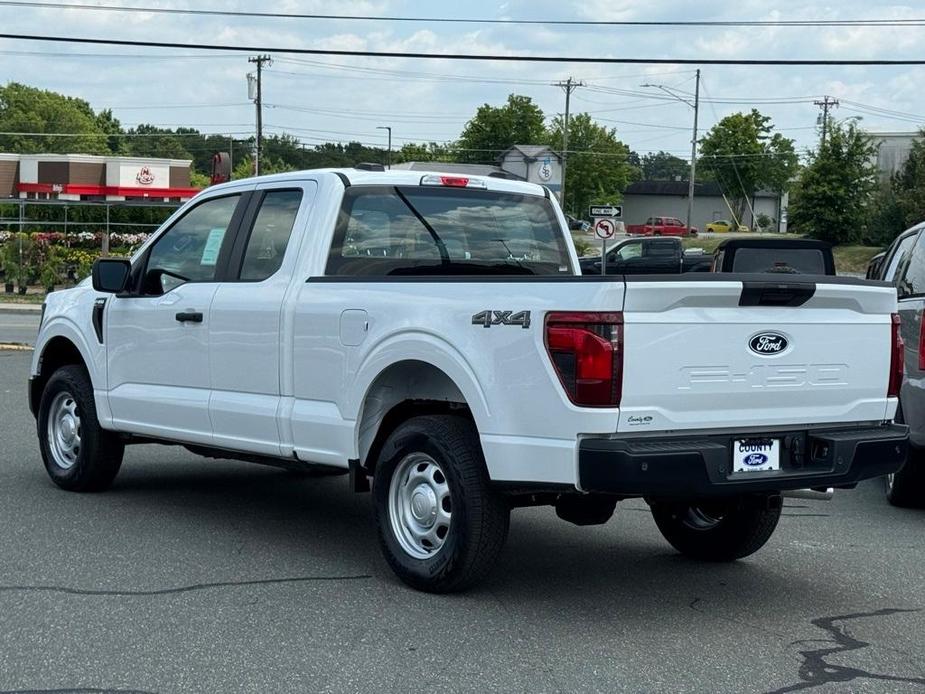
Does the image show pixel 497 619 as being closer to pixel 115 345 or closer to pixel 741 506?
pixel 741 506

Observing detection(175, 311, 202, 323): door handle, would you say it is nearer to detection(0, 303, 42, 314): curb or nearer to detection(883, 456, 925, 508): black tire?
detection(883, 456, 925, 508): black tire

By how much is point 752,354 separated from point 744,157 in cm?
10500

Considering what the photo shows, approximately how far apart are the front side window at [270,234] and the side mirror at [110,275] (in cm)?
107

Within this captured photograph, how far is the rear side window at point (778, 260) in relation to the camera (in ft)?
46.9

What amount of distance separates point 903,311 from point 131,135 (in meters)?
168

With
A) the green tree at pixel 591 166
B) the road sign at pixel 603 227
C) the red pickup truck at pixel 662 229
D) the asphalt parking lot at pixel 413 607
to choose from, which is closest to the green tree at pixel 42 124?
the green tree at pixel 591 166

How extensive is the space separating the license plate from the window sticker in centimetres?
350

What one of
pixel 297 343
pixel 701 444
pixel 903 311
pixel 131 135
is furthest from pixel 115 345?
pixel 131 135

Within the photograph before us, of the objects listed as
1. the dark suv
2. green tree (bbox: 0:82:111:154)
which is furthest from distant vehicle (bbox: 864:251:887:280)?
green tree (bbox: 0:82:111:154)

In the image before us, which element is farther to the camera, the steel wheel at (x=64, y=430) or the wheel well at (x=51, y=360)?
the wheel well at (x=51, y=360)

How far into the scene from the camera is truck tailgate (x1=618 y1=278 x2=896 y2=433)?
5484mm

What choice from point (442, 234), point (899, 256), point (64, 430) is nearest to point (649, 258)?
point (899, 256)

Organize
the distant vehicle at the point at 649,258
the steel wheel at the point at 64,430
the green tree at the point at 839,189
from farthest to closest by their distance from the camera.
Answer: the green tree at the point at 839,189
the distant vehicle at the point at 649,258
the steel wheel at the point at 64,430

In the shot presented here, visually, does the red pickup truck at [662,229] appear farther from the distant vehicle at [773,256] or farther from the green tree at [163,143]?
the green tree at [163,143]
